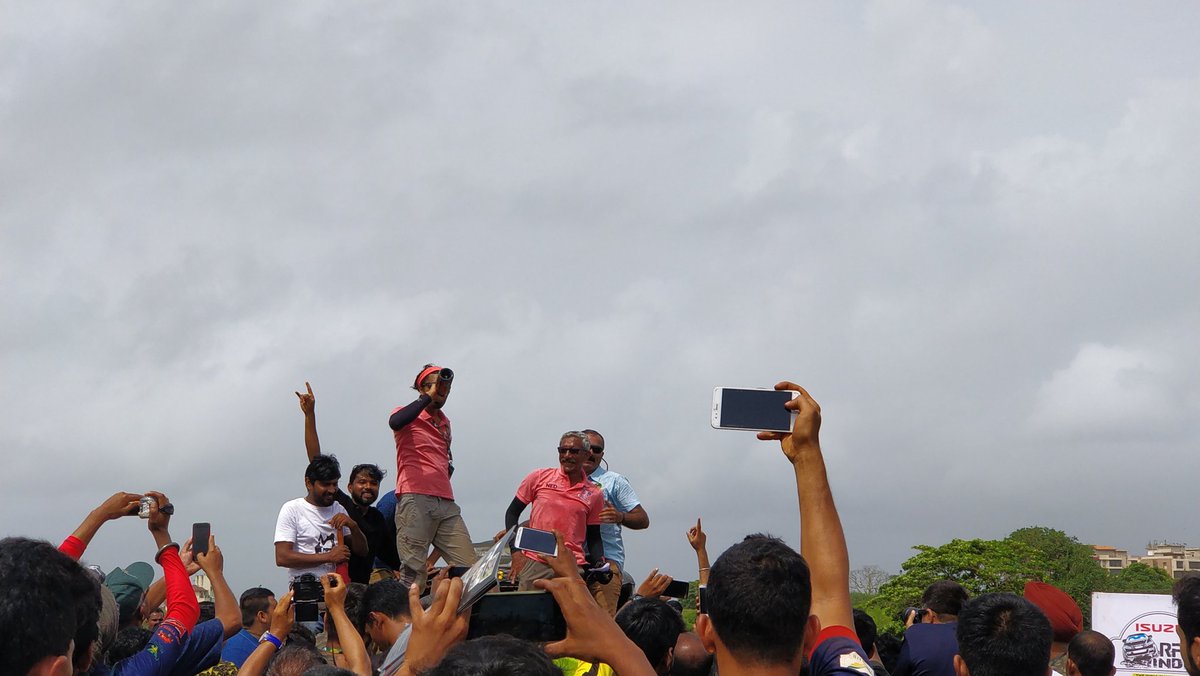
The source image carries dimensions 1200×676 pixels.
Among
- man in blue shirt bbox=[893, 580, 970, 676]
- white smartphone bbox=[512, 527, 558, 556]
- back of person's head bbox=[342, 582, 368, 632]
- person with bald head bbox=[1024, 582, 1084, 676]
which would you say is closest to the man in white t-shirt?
back of person's head bbox=[342, 582, 368, 632]

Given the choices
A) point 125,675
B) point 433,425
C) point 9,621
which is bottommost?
point 125,675

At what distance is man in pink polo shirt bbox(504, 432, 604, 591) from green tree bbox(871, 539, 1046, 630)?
145 ft

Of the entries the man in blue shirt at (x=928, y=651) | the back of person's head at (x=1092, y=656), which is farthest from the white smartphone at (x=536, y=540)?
the back of person's head at (x=1092, y=656)

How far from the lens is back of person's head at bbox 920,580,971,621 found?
7.84 meters

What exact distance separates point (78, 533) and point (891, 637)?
5975 mm

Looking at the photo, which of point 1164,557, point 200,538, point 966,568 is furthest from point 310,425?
point 1164,557

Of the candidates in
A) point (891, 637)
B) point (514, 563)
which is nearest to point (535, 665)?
point (891, 637)

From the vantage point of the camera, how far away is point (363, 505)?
11.0 meters

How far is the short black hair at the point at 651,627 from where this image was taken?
19.0 feet

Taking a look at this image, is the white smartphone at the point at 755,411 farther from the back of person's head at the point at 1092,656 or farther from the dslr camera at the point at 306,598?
the dslr camera at the point at 306,598

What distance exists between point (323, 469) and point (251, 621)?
2.13 metres

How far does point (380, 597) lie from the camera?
21.9ft

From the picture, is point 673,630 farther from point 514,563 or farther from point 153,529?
point 514,563

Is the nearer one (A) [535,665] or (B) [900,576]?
(A) [535,665]
